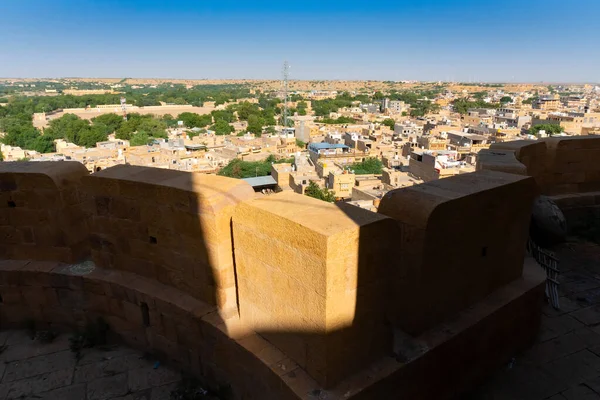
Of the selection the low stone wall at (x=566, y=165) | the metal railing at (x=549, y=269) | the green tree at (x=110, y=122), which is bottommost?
the green tree at (x=110, y=122)

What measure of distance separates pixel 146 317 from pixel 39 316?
1.07 meters

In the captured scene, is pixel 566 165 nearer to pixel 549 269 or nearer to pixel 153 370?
pixel 549 269

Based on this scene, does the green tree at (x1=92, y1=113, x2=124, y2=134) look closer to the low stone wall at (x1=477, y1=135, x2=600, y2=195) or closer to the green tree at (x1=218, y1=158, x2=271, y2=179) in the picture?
the green tree at (x1=218, y1=158, x2=271, y2=179)

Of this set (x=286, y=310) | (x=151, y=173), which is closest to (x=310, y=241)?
(x=286, y=310)

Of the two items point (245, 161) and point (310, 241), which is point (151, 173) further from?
point (245, 161)

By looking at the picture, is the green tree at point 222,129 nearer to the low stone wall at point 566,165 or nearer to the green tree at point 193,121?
the green tree at point 193,121

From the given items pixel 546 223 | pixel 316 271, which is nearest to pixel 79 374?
pixel 316 271

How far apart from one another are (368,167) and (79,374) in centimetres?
3881

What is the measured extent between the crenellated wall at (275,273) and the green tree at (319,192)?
26.0m

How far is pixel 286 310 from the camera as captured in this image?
7.29 ft

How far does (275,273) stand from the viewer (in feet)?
7.30

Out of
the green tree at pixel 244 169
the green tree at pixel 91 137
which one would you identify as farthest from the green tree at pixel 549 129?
the green tree at pixel 91 137

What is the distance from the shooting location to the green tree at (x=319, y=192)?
2964 cm

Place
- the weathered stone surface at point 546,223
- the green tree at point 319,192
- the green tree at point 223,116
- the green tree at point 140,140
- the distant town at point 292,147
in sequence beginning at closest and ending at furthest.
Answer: the weathered stone surface at point 546,223 → the green tree at point 319,192 → the distant town at point 292,147 → the green tree at point 140,140 → the green tree at point 223,116
